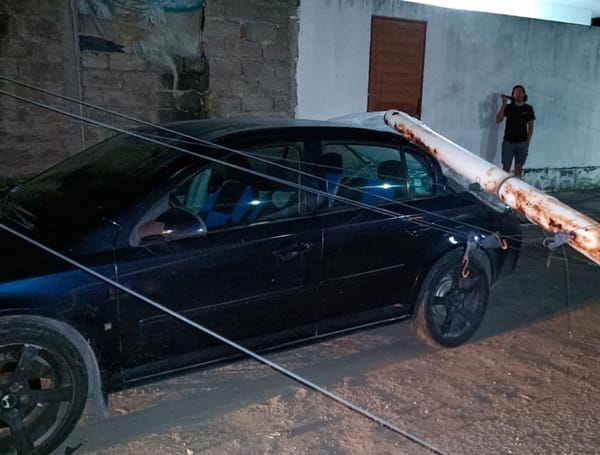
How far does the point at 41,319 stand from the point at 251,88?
5457 millimetres

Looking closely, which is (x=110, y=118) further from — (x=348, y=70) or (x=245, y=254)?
(x=245, y=254)

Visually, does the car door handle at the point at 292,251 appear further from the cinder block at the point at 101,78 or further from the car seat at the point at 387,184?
the cinder block at the point at 101,78

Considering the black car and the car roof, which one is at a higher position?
the car roof

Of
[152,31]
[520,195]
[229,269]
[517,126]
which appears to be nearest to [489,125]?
[517,126]

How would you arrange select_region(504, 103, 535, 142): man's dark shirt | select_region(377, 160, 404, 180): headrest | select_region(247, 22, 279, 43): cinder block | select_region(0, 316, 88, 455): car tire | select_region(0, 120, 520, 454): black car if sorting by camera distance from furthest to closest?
select_region(504, 103, 535, 142): man's dark shirt < select_region(247, 22, 279, 43): cinder block < select_region(377, 160, 404, 180): headrest < select_region(0, 120, 520, 454): black car < select_region(0, 316, 88, 455): car tire

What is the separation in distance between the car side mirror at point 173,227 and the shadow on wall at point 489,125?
8151mm

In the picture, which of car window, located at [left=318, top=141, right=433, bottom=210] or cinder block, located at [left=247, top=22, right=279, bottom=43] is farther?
cinder block, located at [left=247, top=22, right=279, bottom=43]

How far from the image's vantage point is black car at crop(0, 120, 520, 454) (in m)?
2.79

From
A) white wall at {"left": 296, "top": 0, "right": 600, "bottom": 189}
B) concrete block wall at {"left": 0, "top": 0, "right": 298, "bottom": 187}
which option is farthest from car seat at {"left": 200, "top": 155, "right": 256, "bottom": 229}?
white wall at {"left": 296, "top": 0, "right": 600, "bottom": 189}

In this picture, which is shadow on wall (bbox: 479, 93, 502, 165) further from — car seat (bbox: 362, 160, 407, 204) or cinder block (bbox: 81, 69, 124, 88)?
car seat (bbox: 362, 160, 407, 204)

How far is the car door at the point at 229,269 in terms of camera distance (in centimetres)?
301

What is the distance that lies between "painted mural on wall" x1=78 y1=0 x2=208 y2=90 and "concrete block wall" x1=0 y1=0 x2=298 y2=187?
12mm

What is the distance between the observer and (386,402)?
138 inches

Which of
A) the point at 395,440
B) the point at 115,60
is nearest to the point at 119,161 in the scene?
the point at 395,440
